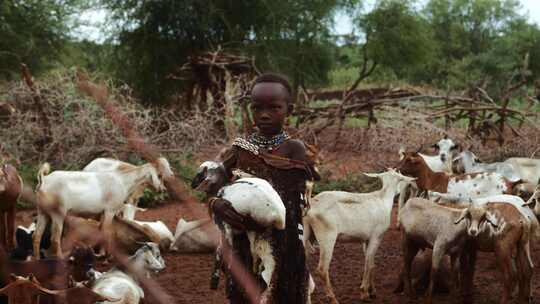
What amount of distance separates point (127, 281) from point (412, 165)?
4372mm

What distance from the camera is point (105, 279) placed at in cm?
512

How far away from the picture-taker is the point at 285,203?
3.35 meters

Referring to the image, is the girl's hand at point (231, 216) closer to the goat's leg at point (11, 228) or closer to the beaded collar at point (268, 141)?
the beaded collar at point (268, 141)

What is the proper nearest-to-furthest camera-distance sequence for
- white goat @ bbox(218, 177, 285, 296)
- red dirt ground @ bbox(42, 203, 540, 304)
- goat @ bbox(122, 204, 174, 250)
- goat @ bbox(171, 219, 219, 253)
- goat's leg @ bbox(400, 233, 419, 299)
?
white goat @ bbox(218, 177, 285, 296) < goat's leg @ bbox(400, 233, 419, 299) < red dirt ground @ bbox(42, 203, 540, 304) < goat @ bbox(171, 219, 219, 253) < goat @ bbox(122, 204, 174, 250)

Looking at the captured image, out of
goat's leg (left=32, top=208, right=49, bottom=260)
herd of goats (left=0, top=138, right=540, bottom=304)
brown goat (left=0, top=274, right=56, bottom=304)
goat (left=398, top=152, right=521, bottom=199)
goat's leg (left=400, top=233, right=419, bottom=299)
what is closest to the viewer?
brown goat (left=0, top=274, right=56, bottom=304)

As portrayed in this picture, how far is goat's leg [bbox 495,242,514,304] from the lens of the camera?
594 centimetres

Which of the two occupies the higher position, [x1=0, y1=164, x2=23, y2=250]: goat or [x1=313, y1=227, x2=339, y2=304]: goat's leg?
[x1=0, y1=164, x2=23, y2=250]: goat

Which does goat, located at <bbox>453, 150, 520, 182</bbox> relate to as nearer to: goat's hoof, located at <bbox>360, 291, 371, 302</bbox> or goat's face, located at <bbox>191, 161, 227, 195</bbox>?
goat's hoof, located at <bbox>360, 291, 371, 302</bbox>

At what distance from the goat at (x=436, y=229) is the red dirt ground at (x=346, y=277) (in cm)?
47

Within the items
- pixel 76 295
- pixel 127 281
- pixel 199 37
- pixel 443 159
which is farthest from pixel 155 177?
pixel 199 37

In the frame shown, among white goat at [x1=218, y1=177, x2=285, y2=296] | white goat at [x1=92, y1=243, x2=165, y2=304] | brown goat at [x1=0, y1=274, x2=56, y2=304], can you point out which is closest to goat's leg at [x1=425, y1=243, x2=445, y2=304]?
white goat at [x1=92, y1=243, x2=165, y2=304]

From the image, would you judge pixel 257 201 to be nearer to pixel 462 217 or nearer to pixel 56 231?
pixel 462 217

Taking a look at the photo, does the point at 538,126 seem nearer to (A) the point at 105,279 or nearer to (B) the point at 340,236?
(B) the point at 340,236

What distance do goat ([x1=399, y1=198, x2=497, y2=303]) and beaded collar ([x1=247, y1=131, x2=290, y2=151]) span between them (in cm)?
305
